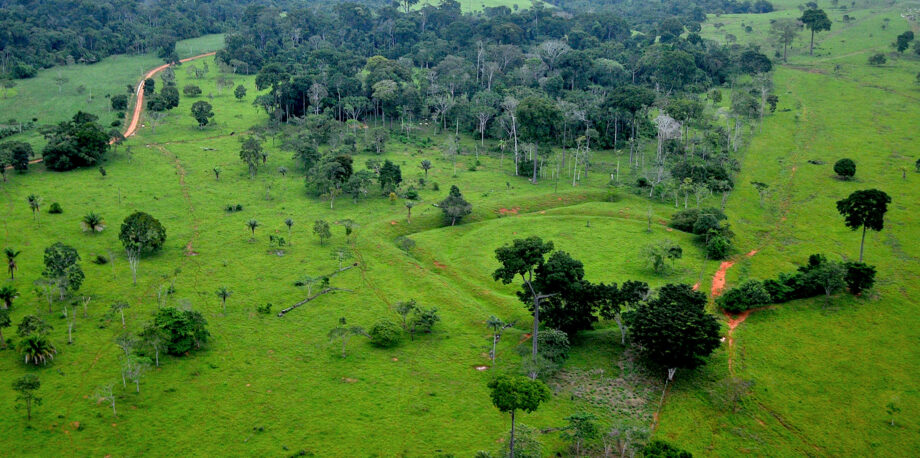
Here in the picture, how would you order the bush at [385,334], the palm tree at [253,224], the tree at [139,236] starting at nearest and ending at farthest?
1. the bush at [385,334]
2. the tree at [139,236]
3. the palm tree at [253,224]

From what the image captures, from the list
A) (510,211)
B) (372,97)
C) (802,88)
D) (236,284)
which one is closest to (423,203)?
(510,211)

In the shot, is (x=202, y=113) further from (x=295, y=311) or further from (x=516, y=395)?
(x=516, y=395)

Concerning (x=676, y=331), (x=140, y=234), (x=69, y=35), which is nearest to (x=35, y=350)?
(x=140, y=234)

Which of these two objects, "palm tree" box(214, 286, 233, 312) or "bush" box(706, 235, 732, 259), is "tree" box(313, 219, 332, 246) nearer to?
"palm tree" box(214, 286, 233, 312)

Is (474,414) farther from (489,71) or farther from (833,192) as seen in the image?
(489,71)

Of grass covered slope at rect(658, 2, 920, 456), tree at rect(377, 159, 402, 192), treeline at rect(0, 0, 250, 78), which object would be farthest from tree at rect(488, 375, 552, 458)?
treeline at rect(0, 0, 250, 78)

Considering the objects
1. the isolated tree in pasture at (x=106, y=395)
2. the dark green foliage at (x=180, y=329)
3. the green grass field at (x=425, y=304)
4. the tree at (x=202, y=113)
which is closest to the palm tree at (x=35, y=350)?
the green grass field at (x=425, y=304)

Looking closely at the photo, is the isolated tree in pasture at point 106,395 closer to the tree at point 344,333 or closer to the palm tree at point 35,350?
the palm tree at point 35,350
